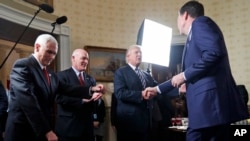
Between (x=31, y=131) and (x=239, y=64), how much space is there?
3.76 meters

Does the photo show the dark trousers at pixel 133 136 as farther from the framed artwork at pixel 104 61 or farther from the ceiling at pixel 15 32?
the framed artwork at pixel 104 61

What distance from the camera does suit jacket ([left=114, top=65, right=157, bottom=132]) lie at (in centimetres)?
258

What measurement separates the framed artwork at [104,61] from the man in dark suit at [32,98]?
2.70 meters

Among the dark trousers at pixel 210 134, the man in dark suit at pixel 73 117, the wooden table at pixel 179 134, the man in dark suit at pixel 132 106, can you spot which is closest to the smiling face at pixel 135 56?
the man in dark suit at pixel 132 106

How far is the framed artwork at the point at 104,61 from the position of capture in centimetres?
476

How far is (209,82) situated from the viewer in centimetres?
165

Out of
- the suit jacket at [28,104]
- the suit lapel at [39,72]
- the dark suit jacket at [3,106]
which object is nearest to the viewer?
the suit jacket at [28,104]

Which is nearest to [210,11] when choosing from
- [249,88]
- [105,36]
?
[249,88]

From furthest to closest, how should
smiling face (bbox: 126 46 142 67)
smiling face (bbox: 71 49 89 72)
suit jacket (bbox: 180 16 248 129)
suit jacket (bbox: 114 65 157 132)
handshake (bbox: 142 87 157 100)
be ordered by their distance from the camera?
smiling face (bbox: 126 46 142 67) < smiling face (bbox: 71 49 89 72) < suit jacket (bbox: 114 65 157 132) < handshake (bbox: 142 87 157 100) < suit jacket (bbox: 180 16 248 129)

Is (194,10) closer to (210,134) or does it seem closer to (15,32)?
(210,134)

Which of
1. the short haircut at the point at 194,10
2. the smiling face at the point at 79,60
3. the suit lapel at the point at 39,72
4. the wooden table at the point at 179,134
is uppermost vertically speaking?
the short haircut at the point at 194,10

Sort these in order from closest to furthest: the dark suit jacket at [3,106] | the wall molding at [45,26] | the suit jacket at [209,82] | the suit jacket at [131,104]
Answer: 1. the suit jacket at [209,82]
2. the dark suit jacket at [3,106]
3. the suit jacket at [131,104]
4. the wall molding at [45,26]

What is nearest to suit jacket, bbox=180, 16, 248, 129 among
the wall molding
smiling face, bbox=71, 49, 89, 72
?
smiling face, bbox=71, 49, 89, 72

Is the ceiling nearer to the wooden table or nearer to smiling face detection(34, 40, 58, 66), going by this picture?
smiling face detection(34, 40, 58, 66)
